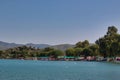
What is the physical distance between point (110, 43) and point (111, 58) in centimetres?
1359

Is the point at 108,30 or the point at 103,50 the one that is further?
the point at 108,30

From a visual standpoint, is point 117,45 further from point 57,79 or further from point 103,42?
point 57,79

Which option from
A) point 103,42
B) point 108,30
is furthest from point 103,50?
point 108,30

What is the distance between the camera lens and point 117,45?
6417 inches

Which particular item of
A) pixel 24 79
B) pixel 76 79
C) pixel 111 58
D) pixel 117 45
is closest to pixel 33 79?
pixel 24 79

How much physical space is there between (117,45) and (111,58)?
16663 mm

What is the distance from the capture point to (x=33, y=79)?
178 feet

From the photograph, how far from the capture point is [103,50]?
6747 inches

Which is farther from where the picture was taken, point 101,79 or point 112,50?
point 112,50

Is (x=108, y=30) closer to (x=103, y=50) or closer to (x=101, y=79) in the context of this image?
(x=103, y=50)

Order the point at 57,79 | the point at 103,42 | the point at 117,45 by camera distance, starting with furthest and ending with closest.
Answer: the point at 103,42
the point at 117,45
the point at 57,79

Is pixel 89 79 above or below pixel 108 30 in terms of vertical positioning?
below

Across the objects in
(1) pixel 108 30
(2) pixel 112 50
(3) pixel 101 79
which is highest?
(1) pixel 108 30

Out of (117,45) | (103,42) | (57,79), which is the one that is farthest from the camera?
(103,42)
